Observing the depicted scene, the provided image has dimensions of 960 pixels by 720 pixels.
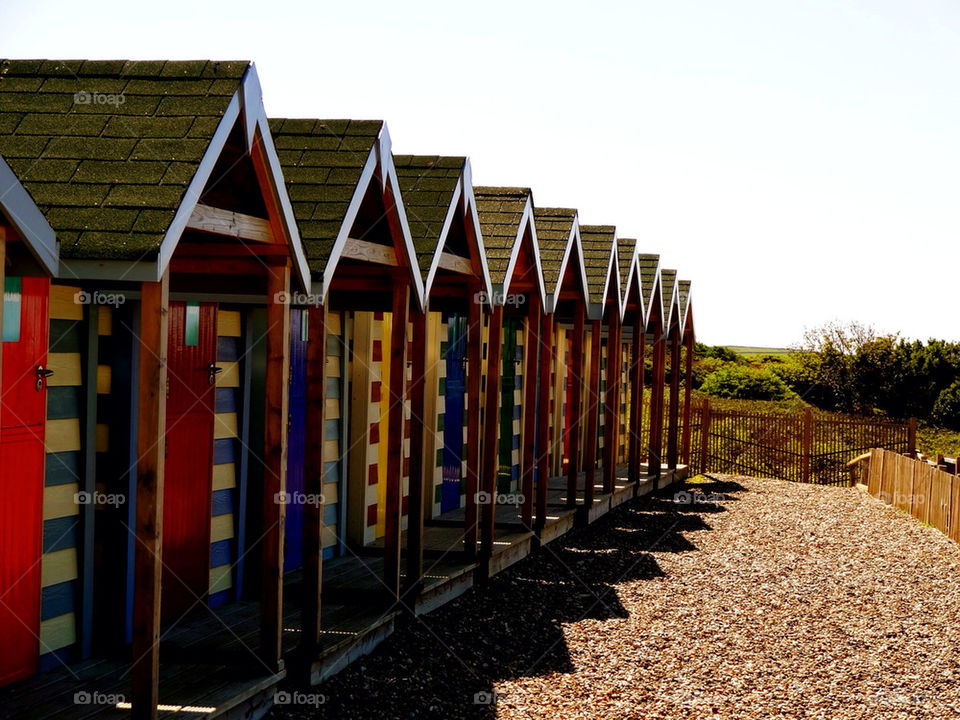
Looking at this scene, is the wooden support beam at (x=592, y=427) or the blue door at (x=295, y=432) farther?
the wooden support beam at (x=592, y=427)

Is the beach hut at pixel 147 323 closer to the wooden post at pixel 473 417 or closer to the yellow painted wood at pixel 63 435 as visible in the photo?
the yellow painted wood at pixel 63 435

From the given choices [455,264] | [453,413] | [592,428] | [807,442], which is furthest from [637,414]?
[455,264]

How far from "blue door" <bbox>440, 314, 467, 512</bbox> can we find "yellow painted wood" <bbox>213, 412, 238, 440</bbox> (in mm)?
4970

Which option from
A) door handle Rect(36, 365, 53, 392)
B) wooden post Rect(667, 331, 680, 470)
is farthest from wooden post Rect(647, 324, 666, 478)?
door handle Rect(36, 365, 53, 392)

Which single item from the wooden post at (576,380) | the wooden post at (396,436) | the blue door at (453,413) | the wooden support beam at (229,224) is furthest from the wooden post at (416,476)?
the wooden post at (576,380)

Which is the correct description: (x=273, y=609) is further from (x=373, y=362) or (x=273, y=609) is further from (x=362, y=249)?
(x=373, y=362)

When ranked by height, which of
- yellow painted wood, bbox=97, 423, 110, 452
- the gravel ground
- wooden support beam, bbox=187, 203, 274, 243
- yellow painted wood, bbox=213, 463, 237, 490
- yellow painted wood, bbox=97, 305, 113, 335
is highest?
wooden support beam, bbox=187, 203, 274, 243

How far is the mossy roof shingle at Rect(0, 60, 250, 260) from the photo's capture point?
4492mm

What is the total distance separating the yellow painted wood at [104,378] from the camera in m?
6.58

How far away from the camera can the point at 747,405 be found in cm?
3481

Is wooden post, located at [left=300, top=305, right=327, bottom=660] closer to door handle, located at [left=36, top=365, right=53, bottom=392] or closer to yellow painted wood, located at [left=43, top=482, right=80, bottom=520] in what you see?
yellow painted wood, located at [left=43, top=482, right=80, bottom=520]

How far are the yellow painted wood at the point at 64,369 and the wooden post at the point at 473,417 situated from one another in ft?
12.7

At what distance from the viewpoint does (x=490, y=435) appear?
33.9 feet

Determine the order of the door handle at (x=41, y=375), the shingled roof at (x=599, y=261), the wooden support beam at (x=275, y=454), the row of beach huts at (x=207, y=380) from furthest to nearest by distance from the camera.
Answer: the shingled roof at (x=599, y=261)
the door handle at (x=41, y=375)
the wooden support beam at (x=275, y=454)
the row of beach huts at (x=207, y=380)
